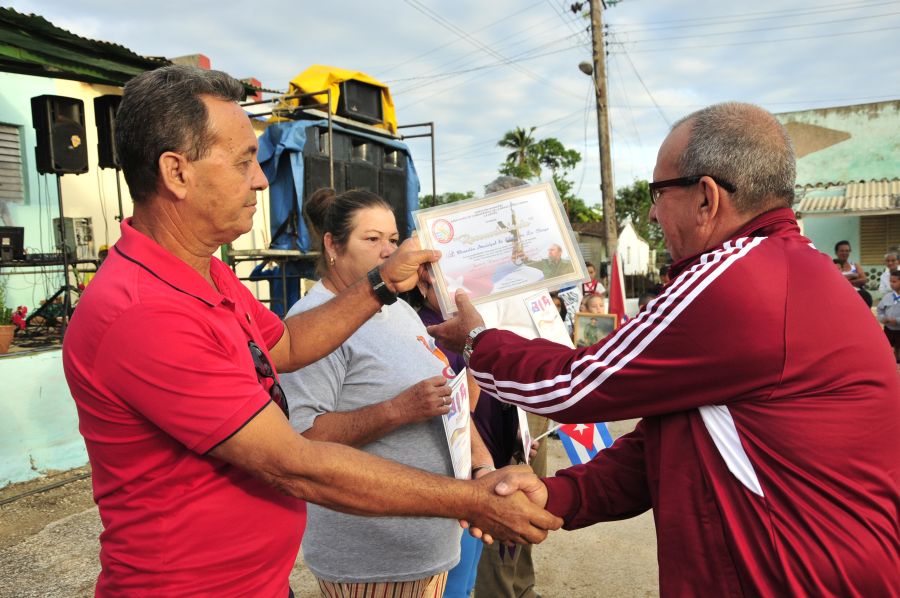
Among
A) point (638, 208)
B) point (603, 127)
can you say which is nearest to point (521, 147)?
point (638, 208)

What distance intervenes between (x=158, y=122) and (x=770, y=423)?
163cm

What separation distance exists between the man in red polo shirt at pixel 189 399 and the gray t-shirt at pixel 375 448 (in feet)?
1.51

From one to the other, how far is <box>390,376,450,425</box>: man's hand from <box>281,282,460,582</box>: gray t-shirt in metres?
0.13

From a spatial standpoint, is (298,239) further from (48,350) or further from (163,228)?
(163,228)

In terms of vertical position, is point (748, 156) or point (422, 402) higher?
point (748, 156)

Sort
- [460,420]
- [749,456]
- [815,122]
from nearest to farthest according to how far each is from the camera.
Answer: [749,456], [460,420], [815,122]

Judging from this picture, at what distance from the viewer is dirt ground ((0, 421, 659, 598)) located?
3955 mm

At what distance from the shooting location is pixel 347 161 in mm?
11039

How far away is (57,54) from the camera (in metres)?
5.95

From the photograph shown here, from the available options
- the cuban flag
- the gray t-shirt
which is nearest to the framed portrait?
the cuban flag

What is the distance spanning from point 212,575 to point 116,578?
0.23 metres

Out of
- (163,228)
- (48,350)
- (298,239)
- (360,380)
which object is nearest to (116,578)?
(163,228)

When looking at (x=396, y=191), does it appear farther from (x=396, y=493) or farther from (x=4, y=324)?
(x=396, y=493)

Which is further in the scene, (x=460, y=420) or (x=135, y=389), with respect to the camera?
(x=460, y=420)
